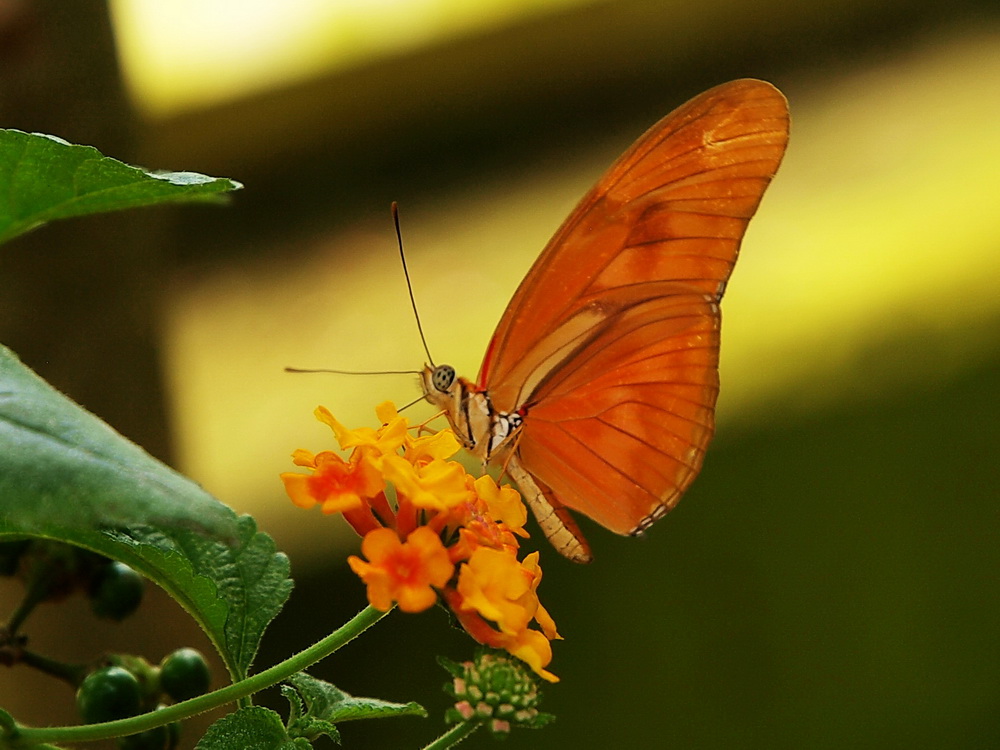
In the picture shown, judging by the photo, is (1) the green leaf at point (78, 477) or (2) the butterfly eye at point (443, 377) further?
(2) the butterfly eye at point (443, 377)

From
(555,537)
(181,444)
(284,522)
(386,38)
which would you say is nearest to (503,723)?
(555,537)

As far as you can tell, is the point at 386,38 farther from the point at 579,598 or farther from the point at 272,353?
the point at 579,598

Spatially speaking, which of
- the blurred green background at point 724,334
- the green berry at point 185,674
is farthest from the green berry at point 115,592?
the blurred green background at point 724,334

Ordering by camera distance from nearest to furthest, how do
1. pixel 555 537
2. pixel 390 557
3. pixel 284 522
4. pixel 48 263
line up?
1. pixel 390 557
2. pixel 555 537
3. pixel 48 263
4. pixel 284 522

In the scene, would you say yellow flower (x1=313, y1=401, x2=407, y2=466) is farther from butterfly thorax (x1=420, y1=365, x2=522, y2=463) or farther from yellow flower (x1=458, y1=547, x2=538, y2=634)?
butterfly thorax (x1=420, y1=365, x2=522, y2=463)

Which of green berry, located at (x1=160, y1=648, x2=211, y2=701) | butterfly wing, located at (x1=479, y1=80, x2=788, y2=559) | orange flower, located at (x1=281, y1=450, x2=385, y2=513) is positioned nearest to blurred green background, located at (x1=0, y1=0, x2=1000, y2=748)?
butterfly wing, located at (x1=479, y1=80, x2=788, y2=559)

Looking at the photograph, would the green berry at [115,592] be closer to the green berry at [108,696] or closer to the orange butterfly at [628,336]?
→ the green berry at [108,696]
